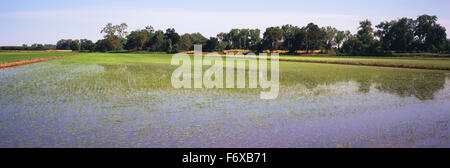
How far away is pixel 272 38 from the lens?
401ft

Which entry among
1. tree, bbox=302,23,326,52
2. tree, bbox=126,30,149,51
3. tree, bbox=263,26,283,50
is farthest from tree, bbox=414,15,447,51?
tree, bbox=126,30,149,51

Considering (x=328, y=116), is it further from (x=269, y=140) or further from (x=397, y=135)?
(x=269, y=140)

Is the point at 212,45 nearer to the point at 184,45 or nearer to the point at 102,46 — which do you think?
the point at 184,45

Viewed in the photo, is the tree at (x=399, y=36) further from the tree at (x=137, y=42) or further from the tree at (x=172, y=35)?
the tree at (x=137, y=42)

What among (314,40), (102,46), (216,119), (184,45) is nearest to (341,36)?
(314,40)

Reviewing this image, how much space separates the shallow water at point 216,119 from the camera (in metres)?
7.08

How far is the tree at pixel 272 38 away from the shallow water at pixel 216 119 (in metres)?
109

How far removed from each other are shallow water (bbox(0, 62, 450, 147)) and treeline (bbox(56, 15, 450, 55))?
248ft

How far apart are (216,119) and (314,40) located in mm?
107092

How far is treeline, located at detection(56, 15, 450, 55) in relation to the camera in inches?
3387

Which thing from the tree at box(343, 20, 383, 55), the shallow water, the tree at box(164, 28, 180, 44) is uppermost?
the tree at box(164, 28, 180, 44)

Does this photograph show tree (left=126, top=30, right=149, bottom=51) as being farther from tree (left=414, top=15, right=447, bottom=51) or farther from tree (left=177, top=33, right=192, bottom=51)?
tree (left=414, top=15, right=447, bottom=51)
